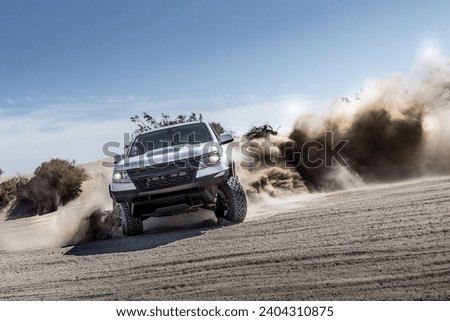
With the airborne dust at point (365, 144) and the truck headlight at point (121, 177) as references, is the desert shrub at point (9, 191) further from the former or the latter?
the truck headlight at point (121, 177)

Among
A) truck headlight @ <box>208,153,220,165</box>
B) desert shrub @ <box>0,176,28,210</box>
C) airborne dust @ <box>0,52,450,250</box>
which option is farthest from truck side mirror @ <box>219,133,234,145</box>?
desert shrub @ <box>0,176,28,210</box>

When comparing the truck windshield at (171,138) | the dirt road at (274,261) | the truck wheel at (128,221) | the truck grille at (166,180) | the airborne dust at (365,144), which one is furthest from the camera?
the airborne dust at (365,144)

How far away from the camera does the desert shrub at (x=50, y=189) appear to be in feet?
74.5

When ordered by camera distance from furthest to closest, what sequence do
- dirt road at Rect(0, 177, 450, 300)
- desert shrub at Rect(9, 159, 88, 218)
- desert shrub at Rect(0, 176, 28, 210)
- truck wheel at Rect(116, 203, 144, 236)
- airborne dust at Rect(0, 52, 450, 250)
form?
desert shrub at Rect(0, 176, 28, 210), desert shrub at Rect(9, 159, 88, 218), airborne dust at Rect(0, 52, 450, 250), truck wheel at Rect(116, 203, 144, 236), dirt road at Rect(0, 177, 450, 300)

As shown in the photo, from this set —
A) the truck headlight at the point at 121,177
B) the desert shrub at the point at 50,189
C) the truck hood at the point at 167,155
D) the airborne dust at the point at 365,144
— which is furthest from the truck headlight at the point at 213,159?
the desert shrub at the point at 50,189

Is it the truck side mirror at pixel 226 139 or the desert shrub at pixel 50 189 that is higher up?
the truck side mirror at pixel 226 139

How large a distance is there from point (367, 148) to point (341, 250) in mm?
12058

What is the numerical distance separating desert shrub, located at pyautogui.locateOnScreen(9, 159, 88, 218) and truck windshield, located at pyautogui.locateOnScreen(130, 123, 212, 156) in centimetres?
1333

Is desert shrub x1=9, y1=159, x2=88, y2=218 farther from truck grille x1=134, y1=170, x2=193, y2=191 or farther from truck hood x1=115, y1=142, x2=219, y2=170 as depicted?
truck grille x1=134, y1=170, x2=193, y2=191

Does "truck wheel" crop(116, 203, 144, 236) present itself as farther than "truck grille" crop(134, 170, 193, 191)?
Yes

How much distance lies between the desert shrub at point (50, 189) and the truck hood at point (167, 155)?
13909 millimetres

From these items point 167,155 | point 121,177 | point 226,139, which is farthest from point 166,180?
point 226,139

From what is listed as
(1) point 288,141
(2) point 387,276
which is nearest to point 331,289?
(2) point 387,276

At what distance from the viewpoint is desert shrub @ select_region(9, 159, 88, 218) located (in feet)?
74.5
